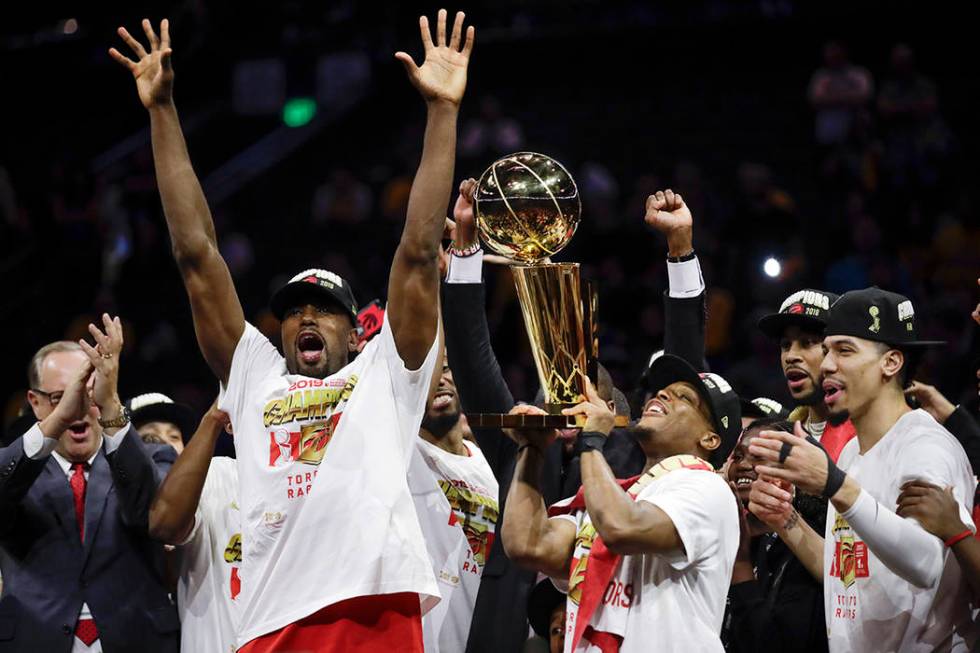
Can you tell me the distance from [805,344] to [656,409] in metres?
1.19

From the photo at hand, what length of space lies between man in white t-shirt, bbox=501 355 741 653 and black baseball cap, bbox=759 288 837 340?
1059 millimetres

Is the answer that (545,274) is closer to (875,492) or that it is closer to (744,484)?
(875,492)

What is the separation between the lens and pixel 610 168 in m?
11.6

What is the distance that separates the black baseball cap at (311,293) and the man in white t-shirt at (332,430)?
12.9 inches

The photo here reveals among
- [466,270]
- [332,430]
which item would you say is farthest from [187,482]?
[466,270]

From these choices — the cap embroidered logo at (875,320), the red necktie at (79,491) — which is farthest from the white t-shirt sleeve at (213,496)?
the cap embroidered logo at (875,320)

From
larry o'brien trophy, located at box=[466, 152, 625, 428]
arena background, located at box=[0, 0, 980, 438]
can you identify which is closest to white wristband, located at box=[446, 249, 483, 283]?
larry o'brien trophy, located at box=[466, 152, 625, 428]

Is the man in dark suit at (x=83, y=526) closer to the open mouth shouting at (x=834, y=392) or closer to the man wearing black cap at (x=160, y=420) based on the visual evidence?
the man wearing black cap at (x=160, y=420)

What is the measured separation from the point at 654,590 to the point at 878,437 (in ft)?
3.63

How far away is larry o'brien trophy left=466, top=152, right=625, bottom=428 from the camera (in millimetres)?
3807

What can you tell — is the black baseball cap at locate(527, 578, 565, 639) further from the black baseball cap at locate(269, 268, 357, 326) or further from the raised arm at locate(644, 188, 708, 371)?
the black baseball cap at locate(269, 268, 357, 326)

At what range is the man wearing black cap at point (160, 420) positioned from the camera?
578 centimetres

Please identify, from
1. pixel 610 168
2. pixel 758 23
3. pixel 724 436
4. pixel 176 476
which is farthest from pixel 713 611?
pixel 758 23

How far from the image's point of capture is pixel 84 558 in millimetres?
4836
